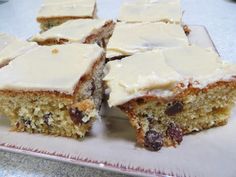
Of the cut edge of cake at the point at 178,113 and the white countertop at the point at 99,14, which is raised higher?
the cut edge of cake at the point at 178,113

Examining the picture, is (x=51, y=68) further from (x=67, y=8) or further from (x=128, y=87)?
(x=67, y=8)

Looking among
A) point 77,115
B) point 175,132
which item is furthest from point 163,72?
point 77,115

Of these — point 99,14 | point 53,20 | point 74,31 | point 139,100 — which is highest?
point 139,100

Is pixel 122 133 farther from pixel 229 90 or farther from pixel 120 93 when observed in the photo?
pixel 229 90

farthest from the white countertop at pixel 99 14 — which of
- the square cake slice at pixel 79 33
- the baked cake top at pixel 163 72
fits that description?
the square cake slice at pixel 79 33

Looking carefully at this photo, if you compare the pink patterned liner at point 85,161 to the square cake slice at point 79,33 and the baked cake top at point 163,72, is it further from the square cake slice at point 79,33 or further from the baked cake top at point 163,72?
the square cake slice at point 79,33

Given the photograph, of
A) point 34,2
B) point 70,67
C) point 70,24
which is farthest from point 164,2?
point 34,2
